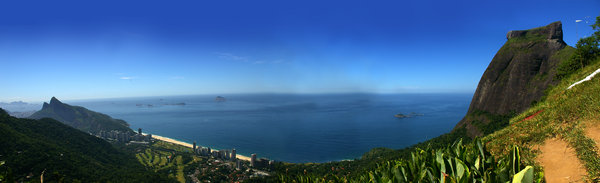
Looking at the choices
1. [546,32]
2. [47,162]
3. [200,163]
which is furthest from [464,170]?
[546,32]

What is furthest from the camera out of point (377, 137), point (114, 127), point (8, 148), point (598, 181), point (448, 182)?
point (114, 127)

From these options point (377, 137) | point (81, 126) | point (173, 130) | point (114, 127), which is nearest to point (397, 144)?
point (377, 137)

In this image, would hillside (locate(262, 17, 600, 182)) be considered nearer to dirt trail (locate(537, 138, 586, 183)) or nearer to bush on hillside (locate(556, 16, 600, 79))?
dirt trail (locate(537, 138, 586, 183))

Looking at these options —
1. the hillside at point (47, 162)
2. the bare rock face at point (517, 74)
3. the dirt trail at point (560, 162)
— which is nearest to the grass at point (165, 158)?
the hillside at point (47, 162)

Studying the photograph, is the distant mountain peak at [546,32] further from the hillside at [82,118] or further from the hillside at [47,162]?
the hillside at [82,118]

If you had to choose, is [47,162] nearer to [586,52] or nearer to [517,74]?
[586,52]

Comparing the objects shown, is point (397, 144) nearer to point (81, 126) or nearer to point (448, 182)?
point (448, 182)
